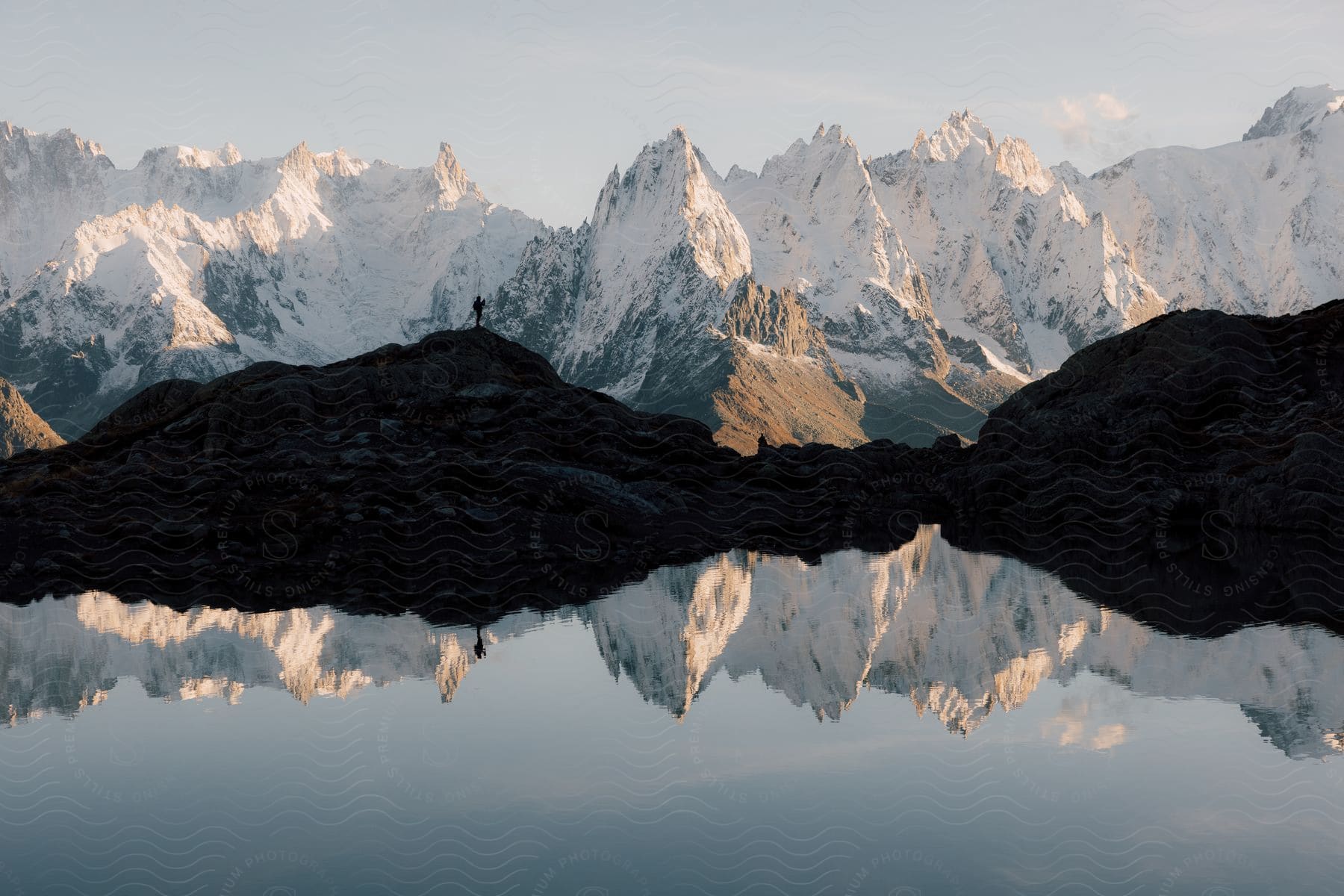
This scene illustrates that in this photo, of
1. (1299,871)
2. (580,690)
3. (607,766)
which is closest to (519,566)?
(580,690)

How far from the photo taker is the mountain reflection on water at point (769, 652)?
3844 centimetres

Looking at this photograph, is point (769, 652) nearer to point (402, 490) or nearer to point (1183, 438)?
point (402, 490)

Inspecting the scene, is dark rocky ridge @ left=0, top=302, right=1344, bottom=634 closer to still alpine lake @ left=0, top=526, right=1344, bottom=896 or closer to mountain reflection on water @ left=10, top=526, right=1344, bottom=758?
mountain reflection on water @ left=10, top=526, right=1344, bottom=758

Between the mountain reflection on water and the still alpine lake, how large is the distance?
0.70 feet

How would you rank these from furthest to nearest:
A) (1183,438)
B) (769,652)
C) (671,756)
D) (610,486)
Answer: (1183,438) < (610,486) < (769,652) < (671,756)

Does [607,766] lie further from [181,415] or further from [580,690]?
[181,415]

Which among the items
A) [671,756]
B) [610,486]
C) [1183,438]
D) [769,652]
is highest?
[1183,438]

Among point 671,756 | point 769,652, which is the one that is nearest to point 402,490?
point 769,652

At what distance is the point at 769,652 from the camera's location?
153 ft

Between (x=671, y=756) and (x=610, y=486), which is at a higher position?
(x=610, y=486)

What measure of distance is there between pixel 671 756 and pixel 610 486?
5322 cm

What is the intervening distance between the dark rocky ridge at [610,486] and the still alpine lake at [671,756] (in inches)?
343

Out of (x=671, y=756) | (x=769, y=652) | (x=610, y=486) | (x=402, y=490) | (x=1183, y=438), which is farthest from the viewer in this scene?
(x=1183, y=438)

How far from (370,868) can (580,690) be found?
1539cm
